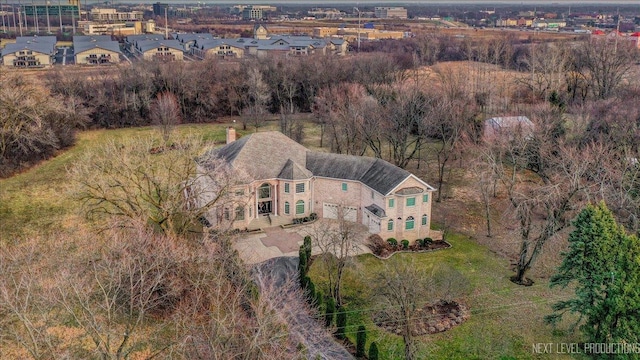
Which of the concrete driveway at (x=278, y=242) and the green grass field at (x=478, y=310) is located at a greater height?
the concrete driveway at (x=278, y=242)

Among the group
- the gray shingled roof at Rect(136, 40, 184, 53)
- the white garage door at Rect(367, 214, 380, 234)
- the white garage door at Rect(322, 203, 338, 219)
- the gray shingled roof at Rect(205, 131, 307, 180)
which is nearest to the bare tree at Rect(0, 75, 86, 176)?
the gray shingled roof at Rect(205, 131, 307, 180)

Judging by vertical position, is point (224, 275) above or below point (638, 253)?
below

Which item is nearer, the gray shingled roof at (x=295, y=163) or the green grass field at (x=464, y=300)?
the green grass field at (x=464, y=300)

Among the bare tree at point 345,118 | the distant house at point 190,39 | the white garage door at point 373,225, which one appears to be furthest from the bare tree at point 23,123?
the distant house at point 190,39

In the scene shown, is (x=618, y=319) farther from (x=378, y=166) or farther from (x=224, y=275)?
(x=378, y=166)

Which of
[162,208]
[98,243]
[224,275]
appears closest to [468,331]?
[224,275]

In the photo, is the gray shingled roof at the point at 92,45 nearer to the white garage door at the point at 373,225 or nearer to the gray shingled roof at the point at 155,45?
the gray shingled roof at the point at 155,45

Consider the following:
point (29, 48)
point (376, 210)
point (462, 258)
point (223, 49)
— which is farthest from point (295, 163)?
point (29, 48)

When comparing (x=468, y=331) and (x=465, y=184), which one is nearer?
(x=468, y=331)
